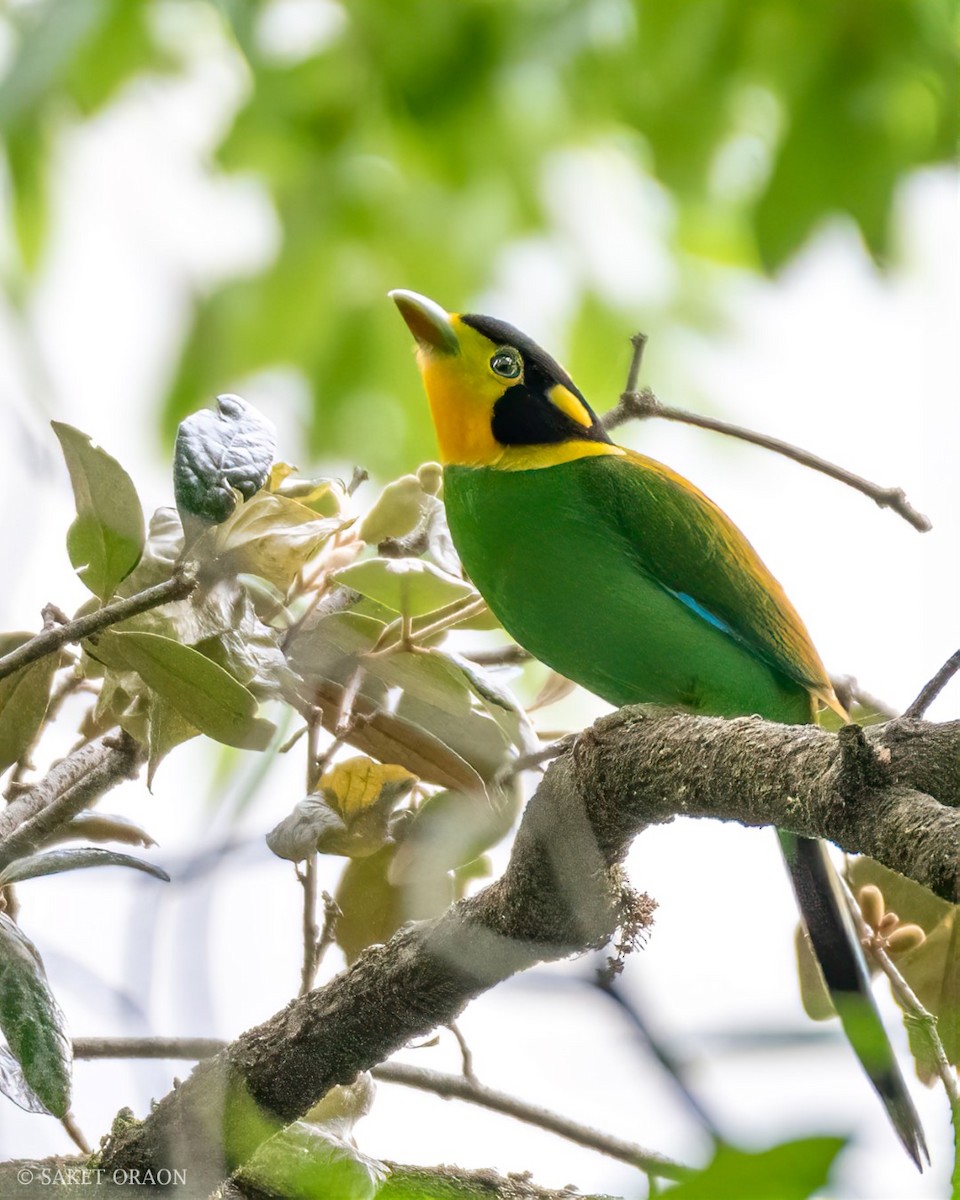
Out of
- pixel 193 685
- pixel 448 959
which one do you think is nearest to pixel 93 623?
pixel 193 685

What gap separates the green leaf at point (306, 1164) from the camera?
1379 millimetres

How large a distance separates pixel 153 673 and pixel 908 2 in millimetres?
1214

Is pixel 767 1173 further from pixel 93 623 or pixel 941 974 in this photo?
pixel 941 974

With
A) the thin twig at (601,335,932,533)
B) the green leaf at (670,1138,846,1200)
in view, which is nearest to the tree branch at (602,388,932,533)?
the thin twig at (601,335,932,533)

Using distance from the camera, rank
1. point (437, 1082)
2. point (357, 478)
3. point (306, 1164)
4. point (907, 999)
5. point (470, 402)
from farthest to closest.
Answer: point (470, 402) → point (357, 478) → point (437, 1082) → point (907, 999) → point (306, 1164)

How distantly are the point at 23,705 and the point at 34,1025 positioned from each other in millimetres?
503

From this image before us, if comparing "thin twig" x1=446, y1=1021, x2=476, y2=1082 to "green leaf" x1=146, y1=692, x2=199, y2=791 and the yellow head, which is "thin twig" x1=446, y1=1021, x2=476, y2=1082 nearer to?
"green leaf" x1=146, y1=692, x2=199, y2=791

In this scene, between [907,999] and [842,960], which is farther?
[842,960]

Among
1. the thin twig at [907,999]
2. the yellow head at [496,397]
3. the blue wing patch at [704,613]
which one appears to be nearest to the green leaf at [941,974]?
the thin twig at [907,999]

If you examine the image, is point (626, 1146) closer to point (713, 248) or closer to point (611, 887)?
point (611, 887)

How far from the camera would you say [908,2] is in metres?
1.42

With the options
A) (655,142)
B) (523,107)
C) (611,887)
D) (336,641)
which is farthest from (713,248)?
(611,887)

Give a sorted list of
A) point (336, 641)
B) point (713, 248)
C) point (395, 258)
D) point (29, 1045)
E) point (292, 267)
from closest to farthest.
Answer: point (29, 1045) < point (292, 267) < point (336, 641) < point (395, 258) < point (713, 248)

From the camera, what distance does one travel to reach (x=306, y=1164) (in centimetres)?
150
